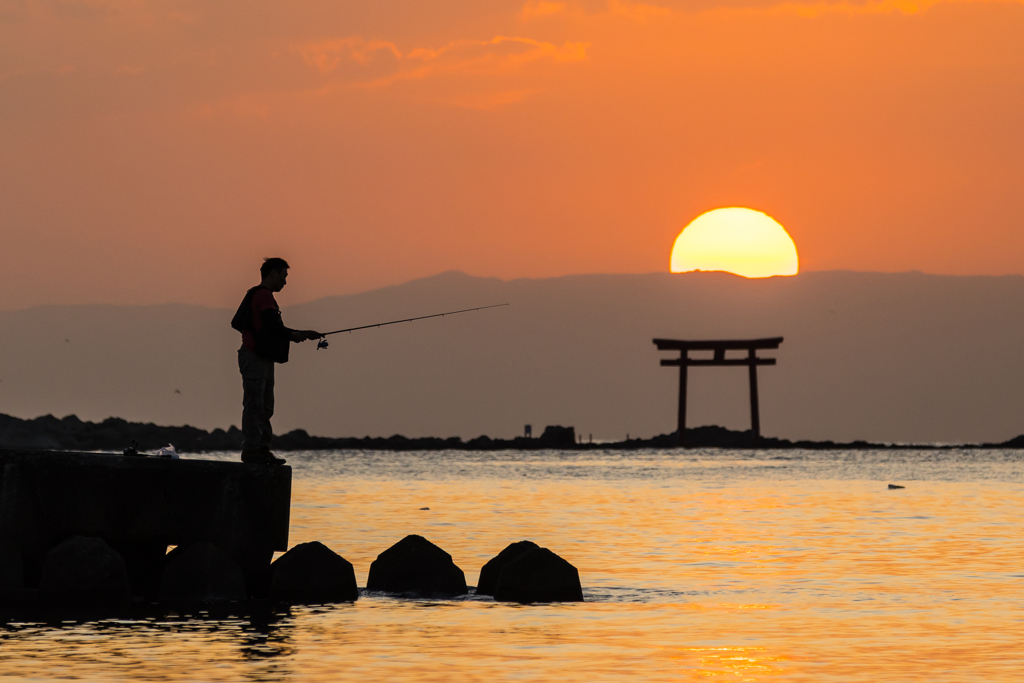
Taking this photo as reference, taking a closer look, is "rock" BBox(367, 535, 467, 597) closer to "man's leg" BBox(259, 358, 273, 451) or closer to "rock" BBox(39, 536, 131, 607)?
"man's leg" BBox(259, 358, 273, 451)

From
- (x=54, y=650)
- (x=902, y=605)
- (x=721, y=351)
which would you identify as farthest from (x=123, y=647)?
(x=721, y=351)

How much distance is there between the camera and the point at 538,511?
34.2 metres

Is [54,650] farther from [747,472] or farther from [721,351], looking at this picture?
[721,351]

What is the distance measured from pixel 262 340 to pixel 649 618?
14.6ft

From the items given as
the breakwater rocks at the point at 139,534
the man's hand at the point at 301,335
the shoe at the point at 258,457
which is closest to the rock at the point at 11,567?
the breakwater rocks at the point at 139,534

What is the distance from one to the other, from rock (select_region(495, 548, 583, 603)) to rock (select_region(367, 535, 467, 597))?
56 centimetres

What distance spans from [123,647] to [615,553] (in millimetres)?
11759

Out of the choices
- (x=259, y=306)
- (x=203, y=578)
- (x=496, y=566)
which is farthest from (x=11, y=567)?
(x=496, y=566)

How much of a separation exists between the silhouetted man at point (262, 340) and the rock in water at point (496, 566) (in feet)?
9.78

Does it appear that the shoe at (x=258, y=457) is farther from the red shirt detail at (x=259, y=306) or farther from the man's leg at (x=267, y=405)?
the red shirt detail at (x=259, y=306)

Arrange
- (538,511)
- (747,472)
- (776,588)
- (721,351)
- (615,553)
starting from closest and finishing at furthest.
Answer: (776,588)
(615,553)
(538,511)
(747,472)
(721,351)

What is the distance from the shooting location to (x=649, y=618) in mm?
14125

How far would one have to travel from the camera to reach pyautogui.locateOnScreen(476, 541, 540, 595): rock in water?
1560 cm

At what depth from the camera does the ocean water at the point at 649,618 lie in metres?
11.0
